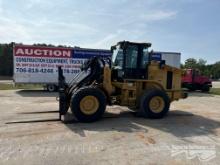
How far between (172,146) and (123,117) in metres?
4.33

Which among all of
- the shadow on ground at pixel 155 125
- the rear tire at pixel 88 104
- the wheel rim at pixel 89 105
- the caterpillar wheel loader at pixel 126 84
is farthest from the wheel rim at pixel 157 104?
the wheel rim at pixel 89 105

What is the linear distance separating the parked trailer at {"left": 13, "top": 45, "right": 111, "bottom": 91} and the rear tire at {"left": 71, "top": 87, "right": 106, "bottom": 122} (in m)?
14.0

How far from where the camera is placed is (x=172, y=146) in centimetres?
767

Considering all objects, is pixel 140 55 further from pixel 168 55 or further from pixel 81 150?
pixel 168 55

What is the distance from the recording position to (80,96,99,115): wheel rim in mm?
10531

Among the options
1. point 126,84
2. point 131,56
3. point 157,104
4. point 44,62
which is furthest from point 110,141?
point 44,62

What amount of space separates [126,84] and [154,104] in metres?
1.32

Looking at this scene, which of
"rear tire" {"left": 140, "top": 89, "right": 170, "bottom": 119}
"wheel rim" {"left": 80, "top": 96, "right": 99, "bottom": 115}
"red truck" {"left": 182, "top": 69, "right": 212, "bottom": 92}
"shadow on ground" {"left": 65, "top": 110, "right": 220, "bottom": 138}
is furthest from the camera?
"red truck" {"left": 182, "top": 69, "right": 212, "bottom": 92}

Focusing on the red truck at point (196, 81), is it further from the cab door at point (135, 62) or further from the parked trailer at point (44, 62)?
the cab door at point (135, 62)

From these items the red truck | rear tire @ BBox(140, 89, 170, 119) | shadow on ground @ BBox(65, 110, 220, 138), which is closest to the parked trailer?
the red truck

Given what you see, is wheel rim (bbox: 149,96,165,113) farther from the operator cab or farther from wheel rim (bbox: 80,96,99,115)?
wheel rim (bbox: 80,96,99,115)

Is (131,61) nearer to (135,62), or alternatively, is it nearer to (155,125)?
(135,62)

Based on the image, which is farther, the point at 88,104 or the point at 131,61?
the point at 131,61

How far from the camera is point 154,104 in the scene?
468 inches
